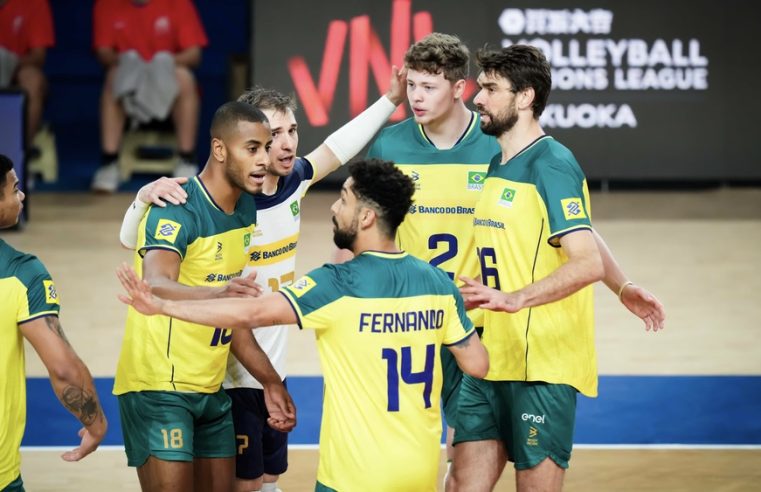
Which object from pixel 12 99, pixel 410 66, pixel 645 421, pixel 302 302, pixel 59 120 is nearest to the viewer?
pixel 302 302

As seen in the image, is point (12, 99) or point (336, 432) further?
point (12, 99)

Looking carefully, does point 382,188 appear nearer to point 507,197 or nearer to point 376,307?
point 376,307

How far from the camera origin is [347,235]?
4.75 m

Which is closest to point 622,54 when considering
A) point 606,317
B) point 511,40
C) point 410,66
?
point 511,40

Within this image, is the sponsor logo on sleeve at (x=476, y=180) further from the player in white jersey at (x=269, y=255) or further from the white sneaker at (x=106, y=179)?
the white sneaker at (x=106, y=179)

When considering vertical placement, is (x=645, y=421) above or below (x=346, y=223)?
below

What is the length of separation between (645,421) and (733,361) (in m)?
1.54

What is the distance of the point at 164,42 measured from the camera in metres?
15.2

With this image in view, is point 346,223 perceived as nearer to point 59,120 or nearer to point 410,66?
point 410,66

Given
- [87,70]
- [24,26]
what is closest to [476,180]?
[24,26]

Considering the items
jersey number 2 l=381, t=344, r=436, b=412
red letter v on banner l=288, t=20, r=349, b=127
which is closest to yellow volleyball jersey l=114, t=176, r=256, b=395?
jersey number 2 l=381, t=344, r=436, b=412

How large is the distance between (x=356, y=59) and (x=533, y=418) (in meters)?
10.0

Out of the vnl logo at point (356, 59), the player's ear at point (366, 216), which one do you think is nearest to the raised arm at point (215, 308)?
the player's ear at point (366, 216)

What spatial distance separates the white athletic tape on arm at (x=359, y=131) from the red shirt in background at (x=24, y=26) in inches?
376
